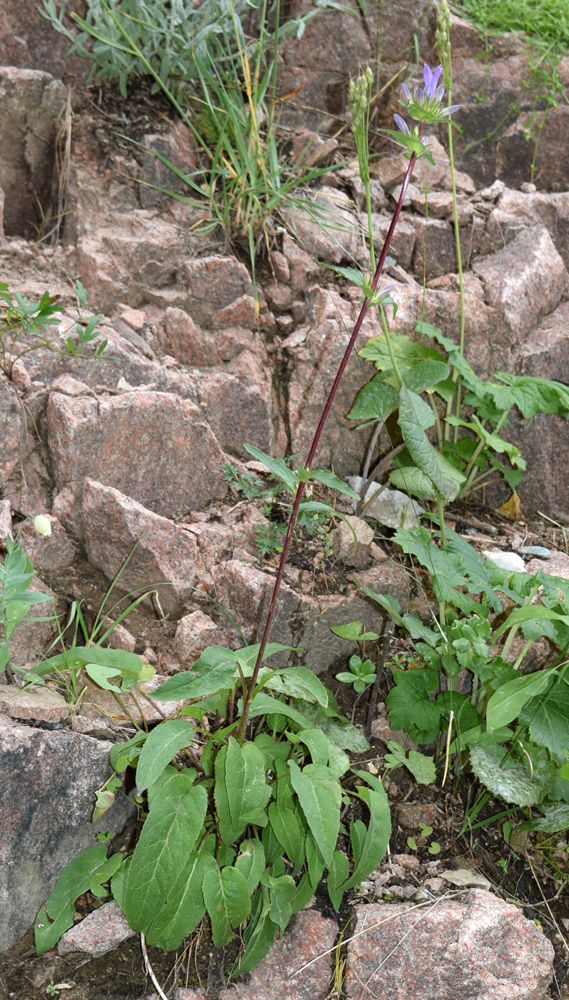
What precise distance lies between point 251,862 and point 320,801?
0.29 meters

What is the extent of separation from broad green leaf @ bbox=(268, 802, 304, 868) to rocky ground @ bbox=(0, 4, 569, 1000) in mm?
326

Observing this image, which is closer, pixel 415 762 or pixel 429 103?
pixel 429 103

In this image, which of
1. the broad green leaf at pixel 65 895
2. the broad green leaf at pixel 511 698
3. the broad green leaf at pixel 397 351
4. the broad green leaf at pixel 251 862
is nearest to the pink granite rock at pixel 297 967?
the broad green leaf at pixel 251 862

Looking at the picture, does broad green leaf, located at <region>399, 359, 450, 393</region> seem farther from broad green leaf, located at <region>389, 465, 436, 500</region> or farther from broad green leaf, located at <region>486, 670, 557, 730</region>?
broad green leaf, located at <region>486, 670, 557, 730</region>

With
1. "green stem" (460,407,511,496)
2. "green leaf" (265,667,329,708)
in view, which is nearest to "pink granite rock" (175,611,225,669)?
"green leaf" (265,667,329,708)

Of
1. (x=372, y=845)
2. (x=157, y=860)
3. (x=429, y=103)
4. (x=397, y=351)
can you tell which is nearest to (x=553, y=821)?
(x=372, y=845)

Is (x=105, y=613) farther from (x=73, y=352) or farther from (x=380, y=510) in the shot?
(x=380, y=510)

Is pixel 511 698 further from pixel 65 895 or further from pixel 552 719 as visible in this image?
pixel 65 895

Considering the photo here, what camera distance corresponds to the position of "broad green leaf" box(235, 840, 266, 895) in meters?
2.00

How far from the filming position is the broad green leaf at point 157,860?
1.84 m

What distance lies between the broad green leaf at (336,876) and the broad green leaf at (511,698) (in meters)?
0.55

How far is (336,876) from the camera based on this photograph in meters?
2.09

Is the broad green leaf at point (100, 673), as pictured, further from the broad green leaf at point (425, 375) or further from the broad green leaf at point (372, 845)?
the broad green leaf at point (425, 375)

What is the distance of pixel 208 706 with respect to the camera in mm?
2133
